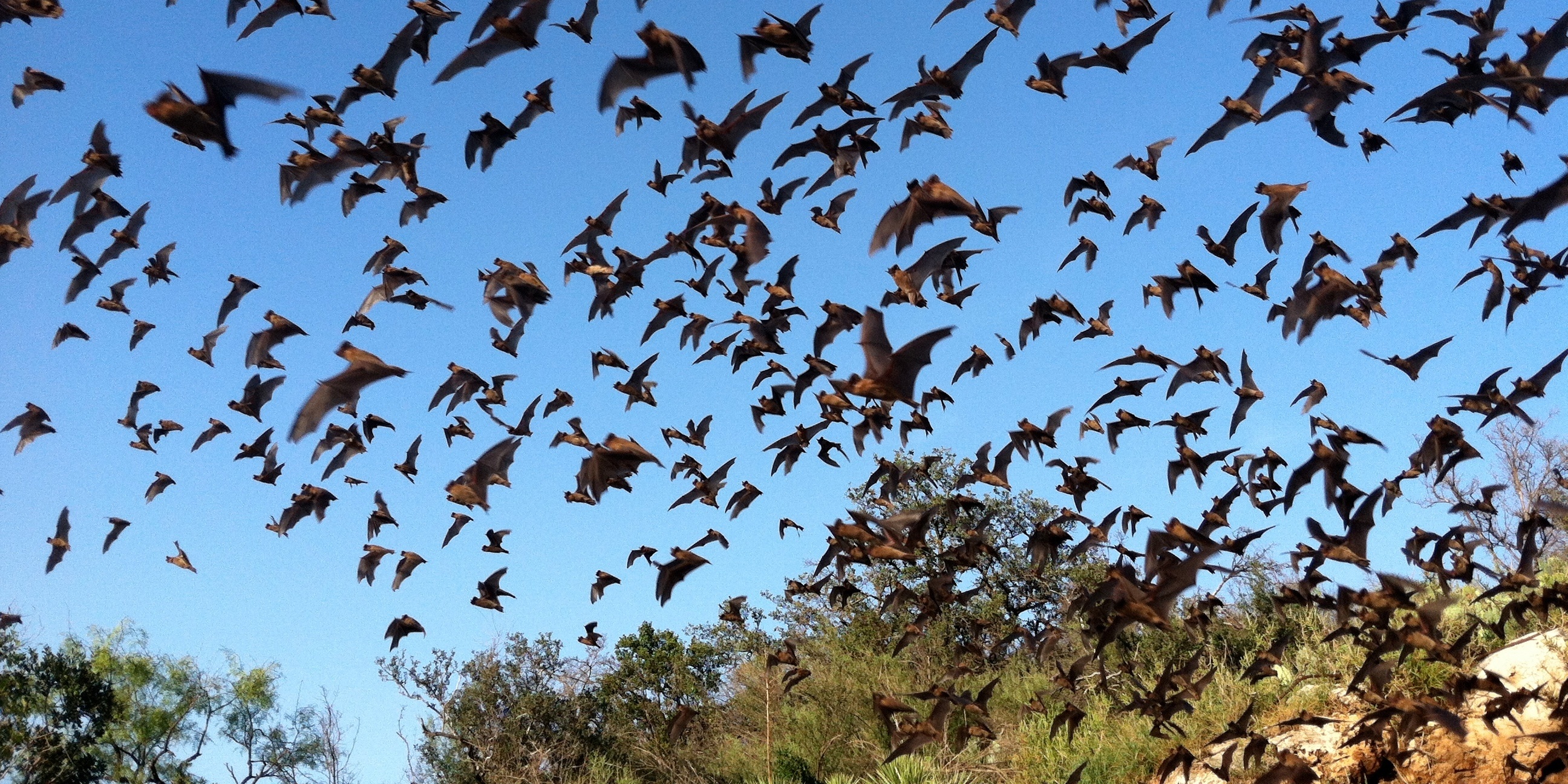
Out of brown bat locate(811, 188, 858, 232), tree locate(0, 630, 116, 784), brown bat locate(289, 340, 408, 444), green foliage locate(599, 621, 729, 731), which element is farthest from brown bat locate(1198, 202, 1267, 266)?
tree locate(0, 630, 116, 784)

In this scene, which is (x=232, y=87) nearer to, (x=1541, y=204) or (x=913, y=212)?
(x=913, y=212)

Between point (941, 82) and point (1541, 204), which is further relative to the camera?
point (941, 82)

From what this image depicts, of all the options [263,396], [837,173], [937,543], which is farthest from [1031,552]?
[937,543]

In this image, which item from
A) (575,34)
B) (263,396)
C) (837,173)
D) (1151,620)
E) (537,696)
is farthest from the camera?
(537,696)

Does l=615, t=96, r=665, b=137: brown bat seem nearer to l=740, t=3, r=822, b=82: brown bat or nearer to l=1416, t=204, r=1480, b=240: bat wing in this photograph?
l=740, t=3, r=822, b=82: brown bat

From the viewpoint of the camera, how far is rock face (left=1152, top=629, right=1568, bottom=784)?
14023 millimetres

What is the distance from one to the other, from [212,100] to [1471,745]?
1584cm

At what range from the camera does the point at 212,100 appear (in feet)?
32.7

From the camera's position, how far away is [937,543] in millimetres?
34281

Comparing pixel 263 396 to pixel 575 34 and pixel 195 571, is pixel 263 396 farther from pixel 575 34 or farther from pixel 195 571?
pixel 575 34

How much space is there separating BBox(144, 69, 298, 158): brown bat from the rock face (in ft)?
40.6

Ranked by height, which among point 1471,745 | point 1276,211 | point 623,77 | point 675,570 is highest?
point 623,77

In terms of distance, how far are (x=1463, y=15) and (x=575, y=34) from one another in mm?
9466

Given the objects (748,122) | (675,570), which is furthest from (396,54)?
(675,570)
